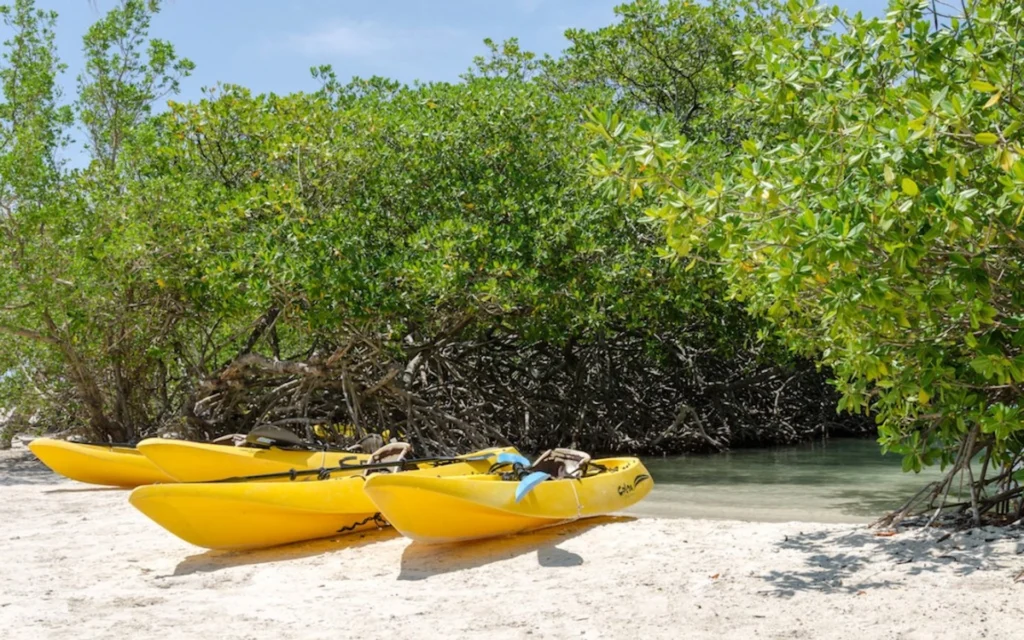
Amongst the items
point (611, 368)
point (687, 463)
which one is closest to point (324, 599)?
point (687, 463)

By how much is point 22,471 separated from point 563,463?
7.22 m

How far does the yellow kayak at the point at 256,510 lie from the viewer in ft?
19.6

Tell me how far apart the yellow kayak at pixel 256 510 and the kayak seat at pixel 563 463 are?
3.79ft

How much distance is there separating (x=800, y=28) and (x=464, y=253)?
184 inches

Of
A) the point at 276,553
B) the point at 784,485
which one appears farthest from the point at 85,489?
the point at 784,485

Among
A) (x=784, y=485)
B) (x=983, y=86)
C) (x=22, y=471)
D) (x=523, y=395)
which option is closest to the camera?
(x=983, y=86)

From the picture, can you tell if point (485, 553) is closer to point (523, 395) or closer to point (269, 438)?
point (269, 438)

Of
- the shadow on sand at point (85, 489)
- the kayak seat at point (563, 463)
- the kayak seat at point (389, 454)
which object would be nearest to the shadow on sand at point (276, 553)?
the kayak seat at point (389, 454)

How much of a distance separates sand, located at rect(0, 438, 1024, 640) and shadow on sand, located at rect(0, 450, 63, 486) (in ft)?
12.9

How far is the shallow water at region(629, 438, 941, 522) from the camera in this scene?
8164 mm

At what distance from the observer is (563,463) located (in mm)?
7223

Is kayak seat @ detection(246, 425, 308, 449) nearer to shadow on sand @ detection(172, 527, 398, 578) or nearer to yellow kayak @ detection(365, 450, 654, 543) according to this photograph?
shadow on sand @ detection(172, 527, 398, 578)

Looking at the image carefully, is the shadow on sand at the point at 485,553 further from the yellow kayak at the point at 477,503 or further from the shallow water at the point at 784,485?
the shallow water at the point at 784,485

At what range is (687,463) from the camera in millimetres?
12602
